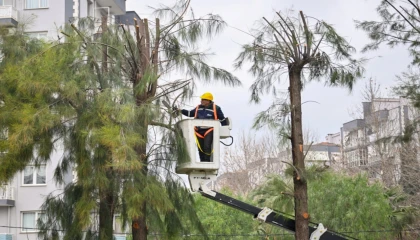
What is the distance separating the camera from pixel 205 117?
14.7m

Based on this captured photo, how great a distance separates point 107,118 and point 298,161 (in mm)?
3595

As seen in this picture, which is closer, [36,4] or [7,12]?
[7,12]

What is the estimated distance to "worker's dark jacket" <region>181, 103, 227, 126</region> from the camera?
14711 mm

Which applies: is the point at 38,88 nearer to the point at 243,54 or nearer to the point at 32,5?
the point at 243,54

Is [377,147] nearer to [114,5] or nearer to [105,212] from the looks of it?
[114,5]

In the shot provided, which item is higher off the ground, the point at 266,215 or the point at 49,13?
the point at 49,13

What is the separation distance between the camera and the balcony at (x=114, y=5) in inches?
1545

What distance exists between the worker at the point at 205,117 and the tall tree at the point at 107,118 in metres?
0.36

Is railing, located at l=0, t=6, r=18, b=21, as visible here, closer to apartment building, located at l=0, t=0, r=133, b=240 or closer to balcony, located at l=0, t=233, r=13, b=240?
apartment building, located at l=0, t=0, r=133, b=240

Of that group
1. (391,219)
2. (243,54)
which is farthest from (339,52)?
(391,219)

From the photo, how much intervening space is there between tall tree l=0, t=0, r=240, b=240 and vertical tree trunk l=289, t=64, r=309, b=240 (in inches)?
53.2

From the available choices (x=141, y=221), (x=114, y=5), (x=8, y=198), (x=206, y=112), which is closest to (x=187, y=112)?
(x=206, y=112)

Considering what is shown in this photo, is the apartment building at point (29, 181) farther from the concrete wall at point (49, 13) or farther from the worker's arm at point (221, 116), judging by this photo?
the worker's arm at point (221, 116)

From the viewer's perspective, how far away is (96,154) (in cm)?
1412
